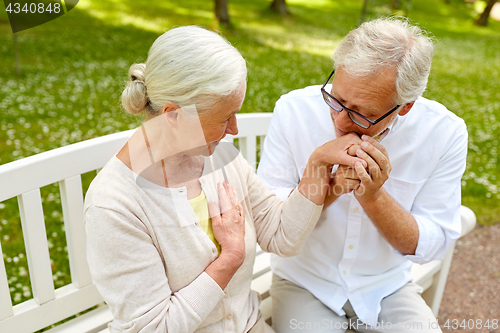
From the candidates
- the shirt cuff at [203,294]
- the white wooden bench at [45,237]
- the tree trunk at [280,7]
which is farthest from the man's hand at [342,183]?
the tree trunk at [280,7]

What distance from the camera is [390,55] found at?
1716 mm

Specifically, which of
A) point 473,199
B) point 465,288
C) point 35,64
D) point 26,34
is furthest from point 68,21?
point 465,288

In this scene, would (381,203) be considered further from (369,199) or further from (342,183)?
(342,183)

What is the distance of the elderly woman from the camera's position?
1.46 m

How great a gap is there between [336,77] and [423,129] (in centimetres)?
53

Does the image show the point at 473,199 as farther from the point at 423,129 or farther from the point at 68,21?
the point at 68,21

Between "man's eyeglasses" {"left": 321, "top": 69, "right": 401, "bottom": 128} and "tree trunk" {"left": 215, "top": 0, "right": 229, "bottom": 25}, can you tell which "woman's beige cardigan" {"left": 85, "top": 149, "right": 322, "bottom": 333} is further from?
"tree trunk" {"left": 215, "top": 0, "right": 229, "bottom": 25}

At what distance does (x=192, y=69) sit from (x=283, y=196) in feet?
2.85

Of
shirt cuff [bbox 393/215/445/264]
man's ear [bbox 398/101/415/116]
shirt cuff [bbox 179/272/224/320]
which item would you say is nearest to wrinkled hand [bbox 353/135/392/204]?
man's ear [bbox 398/101/415/116]

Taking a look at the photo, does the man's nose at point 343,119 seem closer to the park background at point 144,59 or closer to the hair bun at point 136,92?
the park background at point 144,59


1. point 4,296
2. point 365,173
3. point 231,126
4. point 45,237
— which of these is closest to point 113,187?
point 231,126

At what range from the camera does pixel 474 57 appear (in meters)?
13.5

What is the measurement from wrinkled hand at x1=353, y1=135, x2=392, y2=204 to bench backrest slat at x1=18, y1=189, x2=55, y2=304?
129 cm

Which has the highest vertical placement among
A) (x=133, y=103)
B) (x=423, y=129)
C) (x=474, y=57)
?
(x=133, y=103)
